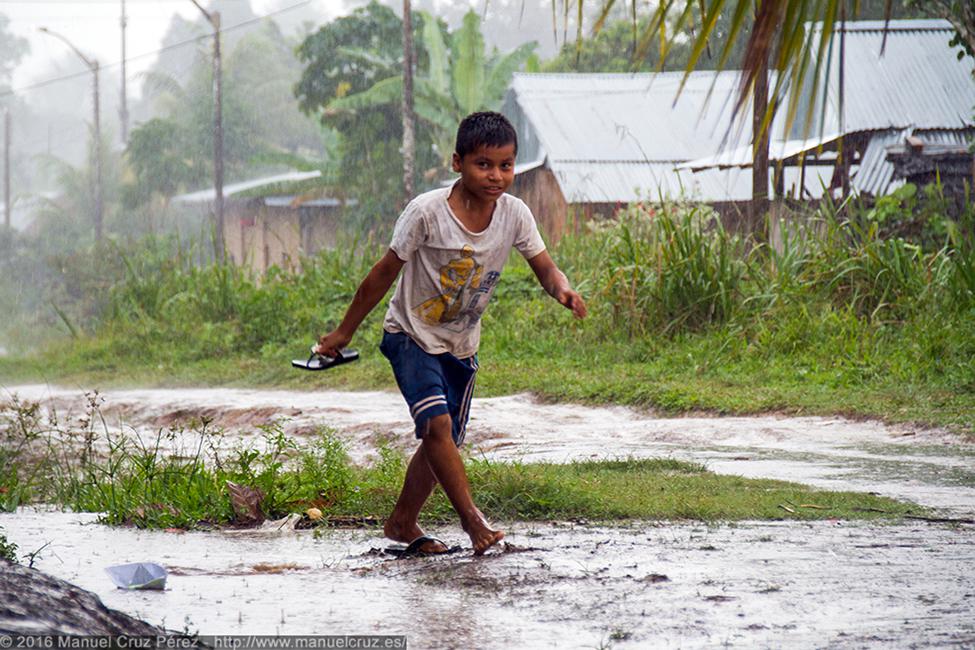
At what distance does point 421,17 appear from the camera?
3069 cm

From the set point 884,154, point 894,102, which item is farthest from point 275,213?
point 884,154

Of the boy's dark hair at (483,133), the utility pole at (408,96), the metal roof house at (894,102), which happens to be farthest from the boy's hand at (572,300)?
the utility pole at (408,96)

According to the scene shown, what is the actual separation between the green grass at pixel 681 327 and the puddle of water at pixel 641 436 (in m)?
0.40

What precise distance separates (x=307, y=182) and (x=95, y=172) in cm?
1551

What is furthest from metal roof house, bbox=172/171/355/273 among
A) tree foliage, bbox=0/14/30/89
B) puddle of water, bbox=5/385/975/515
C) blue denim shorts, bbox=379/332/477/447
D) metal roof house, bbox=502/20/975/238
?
tree foliage, bbox=0/14/30/89

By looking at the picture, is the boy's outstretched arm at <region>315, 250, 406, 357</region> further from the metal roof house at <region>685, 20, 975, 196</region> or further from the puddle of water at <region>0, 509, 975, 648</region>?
the metal roof house at <region>685, 20, 975, 196</region>

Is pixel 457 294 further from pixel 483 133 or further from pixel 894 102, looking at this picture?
pixel 894 102

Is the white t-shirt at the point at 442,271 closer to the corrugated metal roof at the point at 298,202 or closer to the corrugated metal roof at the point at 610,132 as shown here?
the corrugated metal roof at the point at 610,132

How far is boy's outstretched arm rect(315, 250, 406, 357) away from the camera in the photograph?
4.60 meters

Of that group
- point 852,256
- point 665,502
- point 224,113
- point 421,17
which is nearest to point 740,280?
point 852,256

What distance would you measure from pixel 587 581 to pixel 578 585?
0.07 m

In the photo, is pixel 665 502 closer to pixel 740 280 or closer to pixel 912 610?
pixel 912 610

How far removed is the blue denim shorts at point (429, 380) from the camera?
4.53 m

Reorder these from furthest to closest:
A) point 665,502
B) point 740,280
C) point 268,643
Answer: point 740,280
point 665,502
point 268,643
